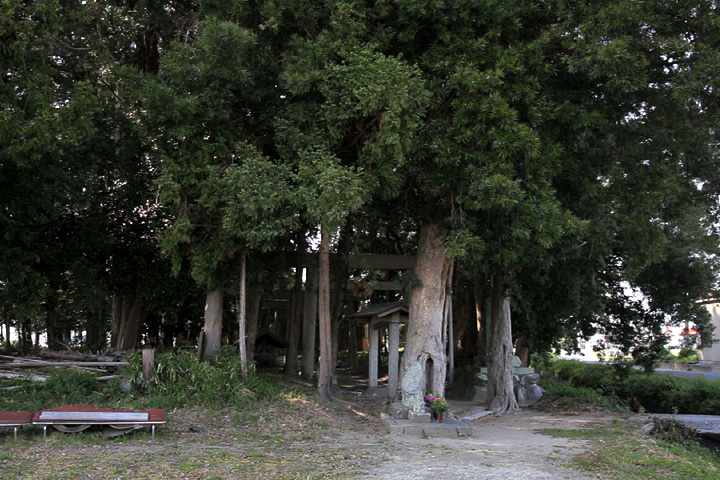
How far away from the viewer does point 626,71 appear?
1058 centimetres

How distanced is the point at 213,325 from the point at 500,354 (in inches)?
279

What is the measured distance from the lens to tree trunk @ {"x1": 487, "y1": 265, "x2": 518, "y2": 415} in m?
16.1

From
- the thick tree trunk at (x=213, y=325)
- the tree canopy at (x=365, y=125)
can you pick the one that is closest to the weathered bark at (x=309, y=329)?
the tree canopy at (x=365, y=125)

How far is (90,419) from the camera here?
29.3 ft

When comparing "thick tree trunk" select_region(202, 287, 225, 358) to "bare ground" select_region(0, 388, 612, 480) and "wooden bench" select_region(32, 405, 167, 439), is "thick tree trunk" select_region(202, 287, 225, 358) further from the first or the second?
"wooden bench" select_region(32, 405, 167, 439)

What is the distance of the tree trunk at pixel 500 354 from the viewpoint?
1609 cm

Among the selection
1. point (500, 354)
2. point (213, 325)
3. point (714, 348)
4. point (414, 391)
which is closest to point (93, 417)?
point (414, 391)

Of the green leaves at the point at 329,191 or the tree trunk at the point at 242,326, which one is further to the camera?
the tree trunk at the point at 242,326

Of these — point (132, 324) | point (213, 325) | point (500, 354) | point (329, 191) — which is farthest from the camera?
point (132, 324)

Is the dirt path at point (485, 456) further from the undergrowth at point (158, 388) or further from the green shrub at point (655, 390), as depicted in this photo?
the green shrub at point (655, 390)

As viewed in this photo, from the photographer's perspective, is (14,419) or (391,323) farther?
(391,323)

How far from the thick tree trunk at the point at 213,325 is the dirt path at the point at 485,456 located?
558 centimetres

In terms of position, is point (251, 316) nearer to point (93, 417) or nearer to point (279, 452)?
point (93, 417)

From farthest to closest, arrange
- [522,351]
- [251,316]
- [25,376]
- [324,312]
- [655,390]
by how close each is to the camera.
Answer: [522,351]
[655,390]
[251,316]
[324,312]
[25,376]
